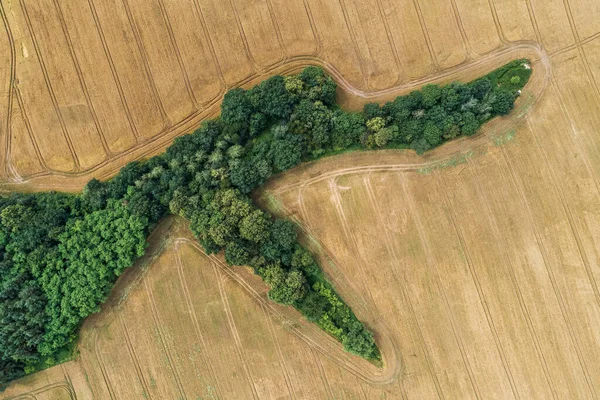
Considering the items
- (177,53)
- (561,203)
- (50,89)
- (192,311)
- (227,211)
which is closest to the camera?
(227,211)

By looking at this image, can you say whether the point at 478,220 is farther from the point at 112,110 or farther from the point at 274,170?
the point at 112,110

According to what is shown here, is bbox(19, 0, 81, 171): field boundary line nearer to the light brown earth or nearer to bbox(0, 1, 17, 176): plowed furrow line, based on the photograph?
the light brown earth

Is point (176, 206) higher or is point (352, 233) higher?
point (176, 206)

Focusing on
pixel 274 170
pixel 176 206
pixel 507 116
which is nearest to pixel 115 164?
pixel 176 206

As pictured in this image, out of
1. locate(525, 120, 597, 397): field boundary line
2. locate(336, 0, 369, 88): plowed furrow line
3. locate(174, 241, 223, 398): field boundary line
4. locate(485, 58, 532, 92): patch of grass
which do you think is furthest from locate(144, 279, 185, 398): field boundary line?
locate(485, 58, 532, 92): patch of grass

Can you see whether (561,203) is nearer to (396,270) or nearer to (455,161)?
(455,161)

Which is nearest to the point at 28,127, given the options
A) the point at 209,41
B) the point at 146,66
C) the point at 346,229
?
the point at 146,66
